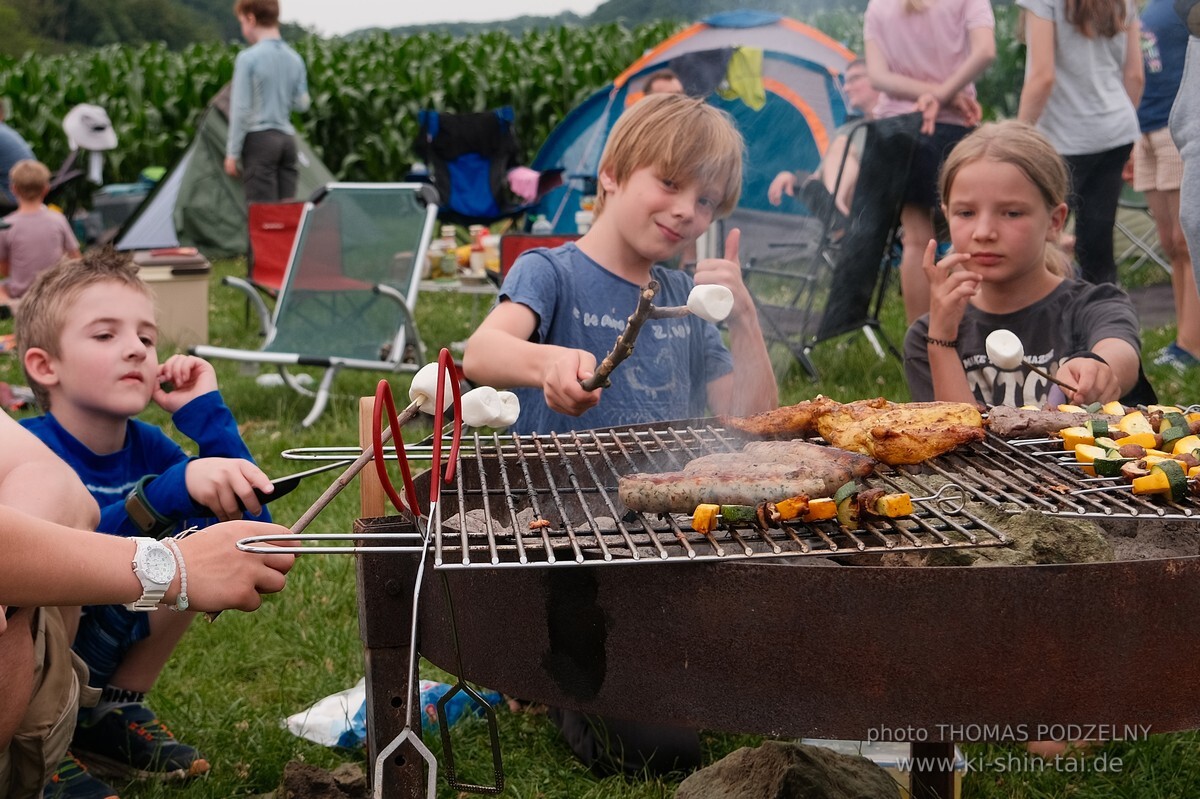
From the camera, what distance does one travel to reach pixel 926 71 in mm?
6656

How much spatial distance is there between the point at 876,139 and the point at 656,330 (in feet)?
11.6

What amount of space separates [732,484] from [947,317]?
1.68m

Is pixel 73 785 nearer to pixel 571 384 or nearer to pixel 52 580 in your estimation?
pixel 52 580

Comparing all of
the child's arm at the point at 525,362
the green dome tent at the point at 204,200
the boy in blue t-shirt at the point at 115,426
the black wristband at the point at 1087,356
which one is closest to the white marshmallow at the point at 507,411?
the child's arm at the point at 525,362

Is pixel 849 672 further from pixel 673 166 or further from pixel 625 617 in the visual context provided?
pixel 673 166

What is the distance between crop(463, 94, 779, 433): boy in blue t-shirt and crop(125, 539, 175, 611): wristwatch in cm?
130

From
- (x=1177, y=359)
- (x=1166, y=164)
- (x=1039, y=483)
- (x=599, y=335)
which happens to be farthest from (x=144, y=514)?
(x=1177, y=359)

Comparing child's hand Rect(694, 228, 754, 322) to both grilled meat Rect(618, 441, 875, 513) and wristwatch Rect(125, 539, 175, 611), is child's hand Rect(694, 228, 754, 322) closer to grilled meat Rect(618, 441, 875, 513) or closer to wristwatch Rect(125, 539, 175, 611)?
grilled meat Rect(618, 441, 875, 513)

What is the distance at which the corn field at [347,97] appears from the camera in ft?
56.7

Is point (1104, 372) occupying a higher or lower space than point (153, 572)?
higher

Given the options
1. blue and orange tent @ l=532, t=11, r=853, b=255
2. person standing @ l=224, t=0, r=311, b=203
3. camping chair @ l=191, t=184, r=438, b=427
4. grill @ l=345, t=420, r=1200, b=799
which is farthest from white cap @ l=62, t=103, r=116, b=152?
grill @ l=345, t=420, r=1200, b=799

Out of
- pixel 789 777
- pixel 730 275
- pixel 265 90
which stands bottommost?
pixel 789 777

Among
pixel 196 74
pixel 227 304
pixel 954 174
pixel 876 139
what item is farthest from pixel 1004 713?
pixel 196 74

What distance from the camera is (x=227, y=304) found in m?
10.5
